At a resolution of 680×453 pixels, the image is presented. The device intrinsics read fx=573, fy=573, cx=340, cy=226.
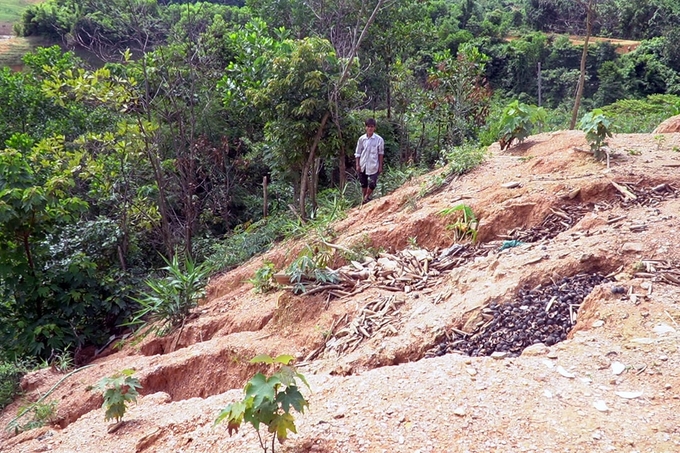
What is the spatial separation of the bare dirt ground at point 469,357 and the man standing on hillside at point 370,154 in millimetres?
1035

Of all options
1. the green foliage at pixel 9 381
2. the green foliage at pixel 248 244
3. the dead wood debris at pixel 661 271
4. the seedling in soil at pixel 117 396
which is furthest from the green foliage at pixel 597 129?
the green foliage at pixel 9 381

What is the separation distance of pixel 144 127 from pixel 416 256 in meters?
4.23

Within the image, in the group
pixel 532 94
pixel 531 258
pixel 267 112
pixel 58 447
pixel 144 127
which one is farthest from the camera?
pixel 532 94

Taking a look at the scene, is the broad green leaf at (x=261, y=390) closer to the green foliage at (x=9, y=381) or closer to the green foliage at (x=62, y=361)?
the green foliage at (x=9, y=381)

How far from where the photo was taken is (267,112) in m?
7.62

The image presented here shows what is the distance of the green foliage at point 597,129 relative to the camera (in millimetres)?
5445

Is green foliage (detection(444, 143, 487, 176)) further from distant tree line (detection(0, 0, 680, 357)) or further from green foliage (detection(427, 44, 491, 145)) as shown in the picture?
green foliage (detection(427, 44, 491, 145))

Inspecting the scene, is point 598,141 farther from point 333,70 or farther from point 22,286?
point 22,286

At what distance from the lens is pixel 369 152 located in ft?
23.0

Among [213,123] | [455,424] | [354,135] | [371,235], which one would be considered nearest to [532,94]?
[213,123]

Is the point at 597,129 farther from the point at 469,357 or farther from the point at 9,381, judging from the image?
the point at 9,381

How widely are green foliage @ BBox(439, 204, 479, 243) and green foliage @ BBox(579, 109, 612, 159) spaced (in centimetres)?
158

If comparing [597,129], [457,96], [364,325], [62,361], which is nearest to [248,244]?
[62,361]

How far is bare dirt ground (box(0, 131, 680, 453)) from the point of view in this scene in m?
2.45
